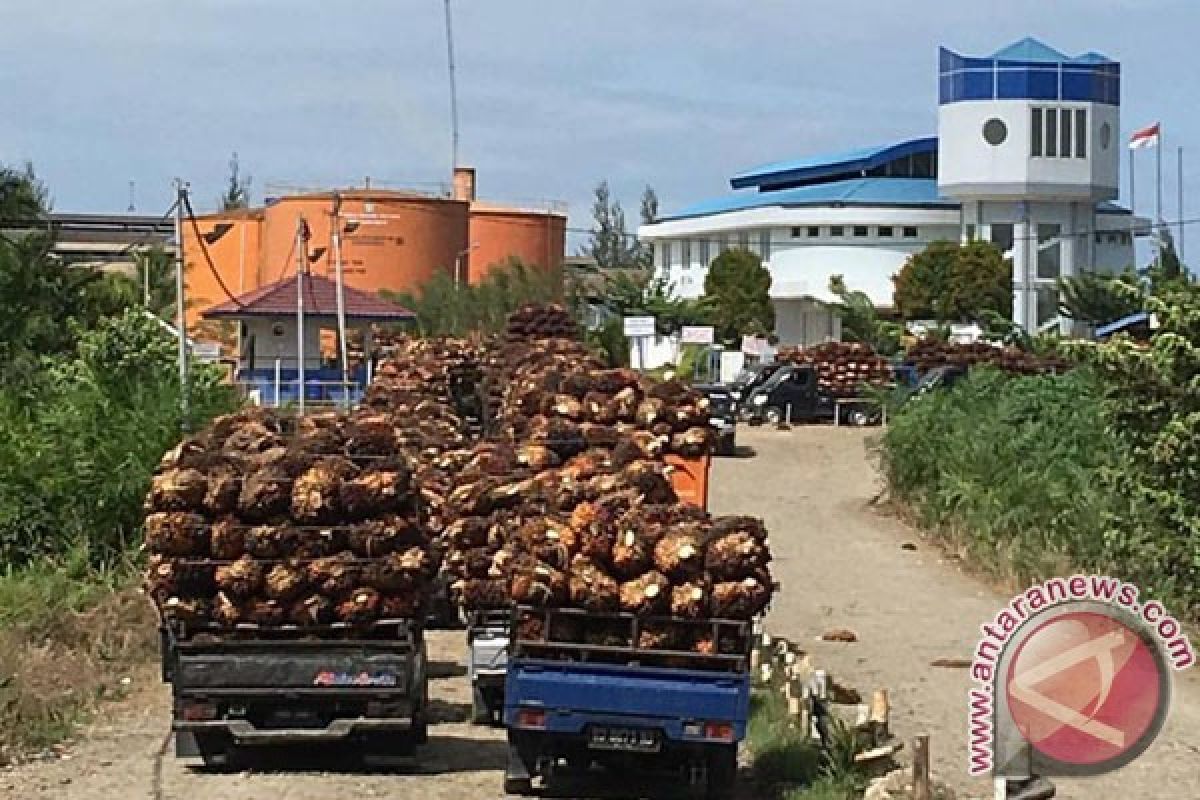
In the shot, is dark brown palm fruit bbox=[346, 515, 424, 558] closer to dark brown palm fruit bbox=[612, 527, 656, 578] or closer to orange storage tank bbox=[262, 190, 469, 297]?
dark brown palm fruit bbox=[612, 527, 656, 578]

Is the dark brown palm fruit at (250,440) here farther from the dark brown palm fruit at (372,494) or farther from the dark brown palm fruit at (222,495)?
the dark brown palm fruit at (372,494)

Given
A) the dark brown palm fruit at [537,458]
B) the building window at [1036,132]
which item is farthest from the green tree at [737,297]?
the dark brown palm fruit at [537,458]

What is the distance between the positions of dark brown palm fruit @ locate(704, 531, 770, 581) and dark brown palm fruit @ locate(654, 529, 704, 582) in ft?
0.18

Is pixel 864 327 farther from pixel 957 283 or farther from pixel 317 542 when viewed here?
pixel 317 542

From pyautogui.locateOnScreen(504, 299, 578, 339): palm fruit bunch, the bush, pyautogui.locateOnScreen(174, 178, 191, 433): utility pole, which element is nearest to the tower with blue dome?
pyautogui.locateOnScreen(504, 299, 578, 339): palm fruit bunch

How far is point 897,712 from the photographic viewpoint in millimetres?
16469

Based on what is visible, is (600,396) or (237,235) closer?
(600,396)

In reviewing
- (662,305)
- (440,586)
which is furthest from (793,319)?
(440,586)

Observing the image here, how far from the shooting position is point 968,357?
201 ft

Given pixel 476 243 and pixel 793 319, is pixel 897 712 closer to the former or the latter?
pixel 476 243

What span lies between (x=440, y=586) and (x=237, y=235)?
71.4 m

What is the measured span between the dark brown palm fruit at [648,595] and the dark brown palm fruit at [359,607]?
6.68 ft

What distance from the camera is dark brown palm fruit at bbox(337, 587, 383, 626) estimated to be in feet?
45.9

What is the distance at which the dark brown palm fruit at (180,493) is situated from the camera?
14266mm
